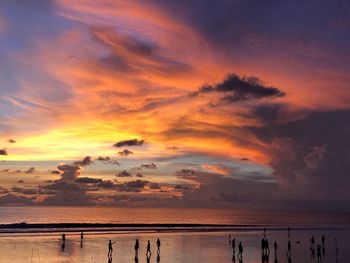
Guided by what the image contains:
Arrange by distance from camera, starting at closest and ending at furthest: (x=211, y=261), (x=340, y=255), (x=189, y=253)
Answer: (x=211, y=261) → (x=189, y=253) → (x=340, y=255)

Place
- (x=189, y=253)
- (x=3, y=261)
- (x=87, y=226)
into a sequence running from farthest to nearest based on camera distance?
1. (x=87, y=226)
2. (x=189, y=253)
3. (x=3, y=261)

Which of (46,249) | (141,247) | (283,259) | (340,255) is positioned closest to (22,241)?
(46,249)

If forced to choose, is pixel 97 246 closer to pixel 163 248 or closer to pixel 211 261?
pixel 163 248

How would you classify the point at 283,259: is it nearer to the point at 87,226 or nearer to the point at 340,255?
the point at 340,255

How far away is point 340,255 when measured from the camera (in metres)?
84.7

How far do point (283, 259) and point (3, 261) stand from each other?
1756 inches

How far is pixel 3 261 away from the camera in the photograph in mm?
62562

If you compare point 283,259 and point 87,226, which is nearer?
point 283,259

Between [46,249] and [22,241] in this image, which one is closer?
[46,249]

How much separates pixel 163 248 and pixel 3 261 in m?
33.0

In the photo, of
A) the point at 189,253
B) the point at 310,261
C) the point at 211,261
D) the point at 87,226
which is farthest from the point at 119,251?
the point at 87,226

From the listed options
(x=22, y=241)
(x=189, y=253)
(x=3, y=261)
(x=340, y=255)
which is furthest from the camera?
(x=22, y=241)

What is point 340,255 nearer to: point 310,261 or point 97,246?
point 310,261

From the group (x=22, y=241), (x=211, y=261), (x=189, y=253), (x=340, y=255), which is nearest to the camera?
(x=211, y=261)
